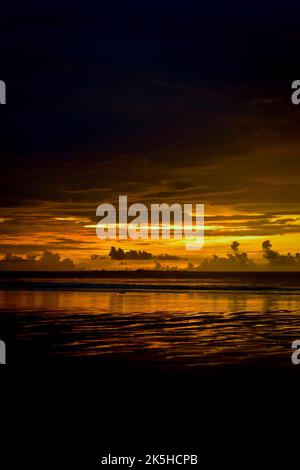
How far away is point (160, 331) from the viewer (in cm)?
2630

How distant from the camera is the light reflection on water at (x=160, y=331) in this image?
20578 mm

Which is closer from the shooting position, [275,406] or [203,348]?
[275,406]

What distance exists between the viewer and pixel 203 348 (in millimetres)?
21703

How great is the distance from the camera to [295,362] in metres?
19.2

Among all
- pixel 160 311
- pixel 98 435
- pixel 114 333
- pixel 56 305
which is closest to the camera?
pixel 98 435

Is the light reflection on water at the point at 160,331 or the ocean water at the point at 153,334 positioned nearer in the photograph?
the ocean water at the point at 153,334

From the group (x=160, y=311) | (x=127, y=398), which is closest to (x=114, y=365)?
(x=127, y=398)

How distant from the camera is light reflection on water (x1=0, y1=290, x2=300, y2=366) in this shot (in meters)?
20.6

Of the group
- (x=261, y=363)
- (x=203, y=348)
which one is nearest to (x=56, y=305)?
(x=203, y=348)

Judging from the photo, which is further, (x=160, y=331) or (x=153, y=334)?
(x=160, y=331)

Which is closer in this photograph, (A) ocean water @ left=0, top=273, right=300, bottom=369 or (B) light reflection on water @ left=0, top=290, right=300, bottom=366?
(A) ocean water @ left=0, top=273, right=300, bottom=369

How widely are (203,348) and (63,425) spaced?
937cm
